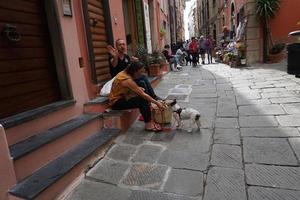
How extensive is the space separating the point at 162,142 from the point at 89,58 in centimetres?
191

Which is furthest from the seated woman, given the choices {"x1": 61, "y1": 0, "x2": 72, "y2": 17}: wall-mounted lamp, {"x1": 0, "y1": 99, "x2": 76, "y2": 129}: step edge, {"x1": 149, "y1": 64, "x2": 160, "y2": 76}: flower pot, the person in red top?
the person in red top

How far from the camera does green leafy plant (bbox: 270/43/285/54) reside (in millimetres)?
9844

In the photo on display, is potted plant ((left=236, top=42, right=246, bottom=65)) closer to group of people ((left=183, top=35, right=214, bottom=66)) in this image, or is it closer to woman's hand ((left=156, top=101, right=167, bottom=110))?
group of people ((left=183, top=35, right=214, bottom=66))

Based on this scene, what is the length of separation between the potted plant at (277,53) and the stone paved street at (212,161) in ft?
19.4

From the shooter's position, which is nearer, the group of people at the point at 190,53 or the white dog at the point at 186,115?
the white dog at the point at 186,115

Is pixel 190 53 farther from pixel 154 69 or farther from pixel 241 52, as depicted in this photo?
pixel 154 69

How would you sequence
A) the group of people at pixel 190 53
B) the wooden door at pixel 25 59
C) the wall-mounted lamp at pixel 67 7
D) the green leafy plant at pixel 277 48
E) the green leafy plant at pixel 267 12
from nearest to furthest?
1. the wooden door at pixel 25 59
2. the wall-mounted lamp at pixel 67 7
3. the green leafy plant at pixel 277 48
4. the green leafy plant at pixel 267 12
5. the group of people at pixel 190 53

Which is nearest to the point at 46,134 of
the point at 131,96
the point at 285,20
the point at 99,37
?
the point at 131,96

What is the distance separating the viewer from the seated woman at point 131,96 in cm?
381

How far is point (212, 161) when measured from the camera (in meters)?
2.96

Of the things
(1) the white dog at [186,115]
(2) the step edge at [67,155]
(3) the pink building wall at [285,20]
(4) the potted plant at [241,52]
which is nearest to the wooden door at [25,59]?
(2) the step edge at [67,155]

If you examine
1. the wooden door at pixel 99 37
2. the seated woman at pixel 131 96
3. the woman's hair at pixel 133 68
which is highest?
the wooden door at pixel 99 37

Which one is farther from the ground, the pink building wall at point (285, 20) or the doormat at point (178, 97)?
the pink building wall at point (285, 20)

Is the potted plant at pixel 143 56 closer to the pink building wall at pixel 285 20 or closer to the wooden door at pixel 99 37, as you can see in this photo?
the wooden door at pixel 99 37
